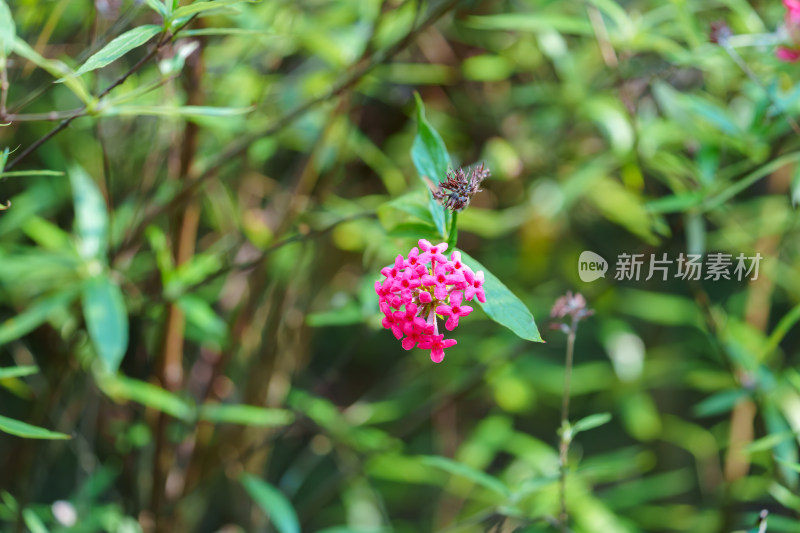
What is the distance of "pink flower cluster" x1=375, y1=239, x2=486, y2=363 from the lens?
0.65 m

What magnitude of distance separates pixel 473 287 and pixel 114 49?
1.23 ft

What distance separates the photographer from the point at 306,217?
1403mm

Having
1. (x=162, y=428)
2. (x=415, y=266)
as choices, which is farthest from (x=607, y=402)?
(x=415, y=266)

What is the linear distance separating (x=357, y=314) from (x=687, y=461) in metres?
1.36

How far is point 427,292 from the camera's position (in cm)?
66

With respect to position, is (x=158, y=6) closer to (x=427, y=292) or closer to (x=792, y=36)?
(x=427, y=292)

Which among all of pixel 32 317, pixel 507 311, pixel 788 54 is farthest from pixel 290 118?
pixel 788 54

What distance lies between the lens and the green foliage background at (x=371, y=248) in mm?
1144

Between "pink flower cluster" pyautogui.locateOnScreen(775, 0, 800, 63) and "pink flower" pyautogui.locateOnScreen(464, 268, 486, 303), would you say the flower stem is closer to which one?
"pink flower" pyautogui.locateOnScreen(464, 268, 486, 303)

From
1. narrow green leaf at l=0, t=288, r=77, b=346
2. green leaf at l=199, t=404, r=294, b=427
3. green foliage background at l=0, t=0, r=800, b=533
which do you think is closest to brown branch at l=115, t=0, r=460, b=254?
green foliage background at l=0, t=0, r=800, b=533

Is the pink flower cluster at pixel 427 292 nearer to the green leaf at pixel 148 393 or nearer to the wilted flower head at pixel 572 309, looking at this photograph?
the wilted flower head at pixel 572 309

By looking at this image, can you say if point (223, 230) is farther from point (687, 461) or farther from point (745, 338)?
point (687, 461)

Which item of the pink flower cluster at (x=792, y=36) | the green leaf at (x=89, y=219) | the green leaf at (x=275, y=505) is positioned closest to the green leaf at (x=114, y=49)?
the green leaf at (x=89, y=219)

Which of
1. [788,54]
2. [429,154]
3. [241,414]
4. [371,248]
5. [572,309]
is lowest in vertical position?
[241,414]
